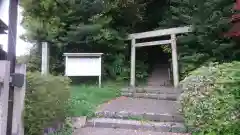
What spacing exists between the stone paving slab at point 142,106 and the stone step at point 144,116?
22cm

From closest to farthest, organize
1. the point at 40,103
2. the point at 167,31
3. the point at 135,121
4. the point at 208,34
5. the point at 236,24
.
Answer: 1. the point at 40,103
2. the point at 135,121
3. the point at 236,24
4. the point at 208,34
5. the point at 167,31

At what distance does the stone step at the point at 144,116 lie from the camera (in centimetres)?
570

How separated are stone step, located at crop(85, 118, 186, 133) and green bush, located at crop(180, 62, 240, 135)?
1.15 ft

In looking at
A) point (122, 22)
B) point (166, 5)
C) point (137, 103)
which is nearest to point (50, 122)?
point (137, 103)

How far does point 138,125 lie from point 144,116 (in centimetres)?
48

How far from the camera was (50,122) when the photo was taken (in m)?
4.62

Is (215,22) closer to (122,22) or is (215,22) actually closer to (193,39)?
(193,39)

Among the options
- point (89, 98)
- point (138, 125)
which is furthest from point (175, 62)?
point (138, 125)

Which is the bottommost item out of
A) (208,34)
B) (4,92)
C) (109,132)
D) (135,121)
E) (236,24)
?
(109,132)

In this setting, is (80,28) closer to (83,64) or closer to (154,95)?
(83,64)

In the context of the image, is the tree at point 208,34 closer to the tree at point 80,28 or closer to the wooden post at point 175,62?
the wooden post at point 175,62

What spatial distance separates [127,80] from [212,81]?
5.84m

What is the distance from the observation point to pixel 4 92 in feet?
10.2

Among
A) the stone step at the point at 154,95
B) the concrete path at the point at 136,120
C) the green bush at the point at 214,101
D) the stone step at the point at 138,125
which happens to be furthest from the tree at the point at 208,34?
the stone step at the point at 138,125
